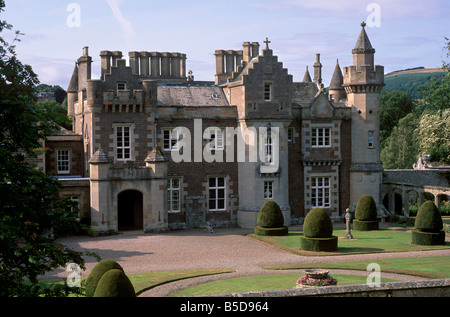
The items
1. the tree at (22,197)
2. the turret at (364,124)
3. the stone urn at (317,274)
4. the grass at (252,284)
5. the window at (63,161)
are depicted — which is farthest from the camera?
the turret at (364,124)

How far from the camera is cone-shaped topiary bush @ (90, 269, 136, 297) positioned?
17.2m

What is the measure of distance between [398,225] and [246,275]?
19.4 metres

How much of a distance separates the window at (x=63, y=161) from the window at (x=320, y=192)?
54.4 ft

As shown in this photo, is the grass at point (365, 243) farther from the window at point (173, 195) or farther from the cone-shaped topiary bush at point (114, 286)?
the cone-shaped topiary bush at point (114, 286)

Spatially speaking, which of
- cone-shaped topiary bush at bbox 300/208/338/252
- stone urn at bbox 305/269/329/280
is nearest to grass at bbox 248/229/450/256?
cone-shaped topiary bush at bbox 300/208/338/252

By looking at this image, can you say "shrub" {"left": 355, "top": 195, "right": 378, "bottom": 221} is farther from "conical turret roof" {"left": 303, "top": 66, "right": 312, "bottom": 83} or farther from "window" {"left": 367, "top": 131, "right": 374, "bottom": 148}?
"conical turret roof" {"left": 303, "top": 66, "right": 312, "bottom": 83}

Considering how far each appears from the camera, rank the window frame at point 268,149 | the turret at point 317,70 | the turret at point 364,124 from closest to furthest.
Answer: the window frame at point 268,149
the turret at point 364,124
the turret at point 317,70

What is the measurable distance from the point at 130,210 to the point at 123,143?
436 cm

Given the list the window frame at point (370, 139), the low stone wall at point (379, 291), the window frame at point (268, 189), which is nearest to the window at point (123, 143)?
the window frame at point (268, 189)

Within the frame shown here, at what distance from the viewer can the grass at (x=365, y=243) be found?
32.0 m

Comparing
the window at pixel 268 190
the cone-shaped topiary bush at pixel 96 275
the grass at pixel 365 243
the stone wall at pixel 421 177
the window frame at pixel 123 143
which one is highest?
the window frame at pixel 123 143

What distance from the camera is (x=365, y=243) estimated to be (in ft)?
113

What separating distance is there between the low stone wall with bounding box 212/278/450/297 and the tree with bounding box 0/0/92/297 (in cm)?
607
